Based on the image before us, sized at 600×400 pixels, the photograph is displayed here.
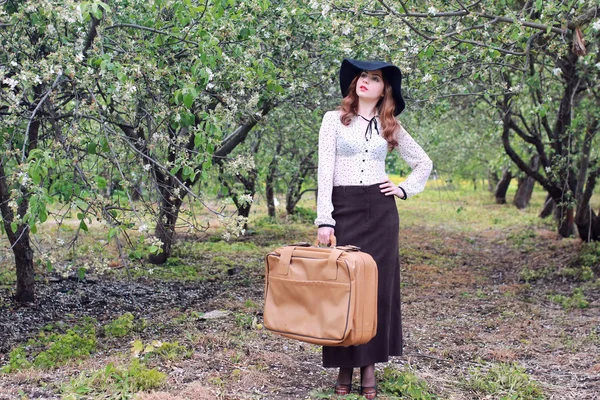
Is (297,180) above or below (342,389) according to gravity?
above

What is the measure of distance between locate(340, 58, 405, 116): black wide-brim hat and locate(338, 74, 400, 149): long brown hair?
0.03 meters

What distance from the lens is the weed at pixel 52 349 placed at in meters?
5.29

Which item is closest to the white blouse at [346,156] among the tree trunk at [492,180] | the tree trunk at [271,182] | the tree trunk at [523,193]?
the tree trunk at [271,182]

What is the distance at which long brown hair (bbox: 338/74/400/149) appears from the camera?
437 cm

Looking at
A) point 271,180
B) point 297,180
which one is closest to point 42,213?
point 271,180

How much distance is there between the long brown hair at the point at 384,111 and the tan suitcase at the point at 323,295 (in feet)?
2.64

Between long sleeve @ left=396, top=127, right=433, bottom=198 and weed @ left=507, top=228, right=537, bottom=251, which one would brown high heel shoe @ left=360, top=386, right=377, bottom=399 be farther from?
weed @ left=507, top=228, right=537, bottom=251

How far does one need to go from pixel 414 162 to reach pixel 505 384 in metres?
1.74

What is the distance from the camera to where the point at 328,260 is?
3861 mm

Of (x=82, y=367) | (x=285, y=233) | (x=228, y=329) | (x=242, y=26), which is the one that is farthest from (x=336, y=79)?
(x=285, y=233)

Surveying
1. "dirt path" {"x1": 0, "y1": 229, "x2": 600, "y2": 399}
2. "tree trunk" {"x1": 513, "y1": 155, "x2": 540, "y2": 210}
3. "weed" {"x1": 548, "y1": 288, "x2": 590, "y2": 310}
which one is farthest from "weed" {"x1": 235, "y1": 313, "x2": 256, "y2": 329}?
"tree trunk" {"x1": 513, "y1": 155, "x2": 540, "y2": 210}

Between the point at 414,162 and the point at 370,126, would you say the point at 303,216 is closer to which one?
the point at 414,162

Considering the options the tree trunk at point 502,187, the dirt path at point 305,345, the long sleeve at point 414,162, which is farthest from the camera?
the tree trunk at point 502,187

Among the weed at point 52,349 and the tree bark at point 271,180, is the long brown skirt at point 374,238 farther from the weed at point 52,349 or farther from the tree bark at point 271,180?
the tree bark at point 271,180
